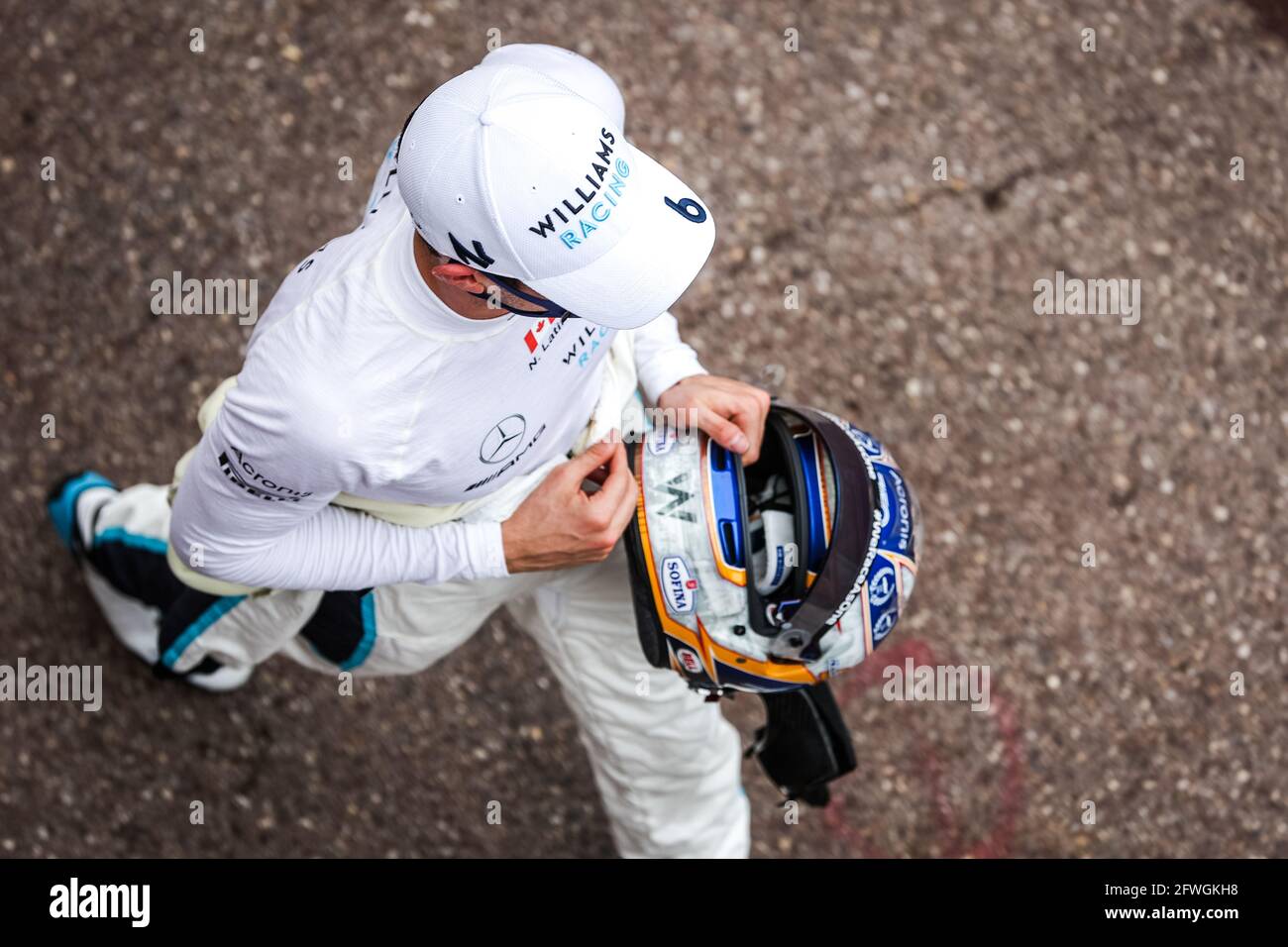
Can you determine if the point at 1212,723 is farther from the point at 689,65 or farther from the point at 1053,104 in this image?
the point at 689,65

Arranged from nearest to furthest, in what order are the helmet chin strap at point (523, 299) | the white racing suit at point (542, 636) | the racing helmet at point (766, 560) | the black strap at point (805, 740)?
the helmet chin strap at point (523, 299), the racing helmet at point (766, 560), the white racing suit at point (542, 636), the black strap at point (805, 740)

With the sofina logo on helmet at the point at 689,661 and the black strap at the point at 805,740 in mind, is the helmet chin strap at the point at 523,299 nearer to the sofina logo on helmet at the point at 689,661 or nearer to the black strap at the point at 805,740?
the sofina logo on helmet at the point at 689,661

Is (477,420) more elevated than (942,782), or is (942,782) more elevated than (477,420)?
(477,420)

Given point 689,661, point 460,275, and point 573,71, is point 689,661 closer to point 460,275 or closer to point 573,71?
point 460,275

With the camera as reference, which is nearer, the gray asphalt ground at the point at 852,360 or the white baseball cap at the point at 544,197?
the white baseball cap at the point at 544,197

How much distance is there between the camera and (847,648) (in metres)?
2.56

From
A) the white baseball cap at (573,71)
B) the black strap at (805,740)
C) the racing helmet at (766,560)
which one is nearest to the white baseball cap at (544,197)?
the white baseball cap at (573,71)

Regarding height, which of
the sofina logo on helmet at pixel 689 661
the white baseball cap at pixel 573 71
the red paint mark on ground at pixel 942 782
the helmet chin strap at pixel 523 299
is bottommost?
the red paint mark on ground at pixel 942 782

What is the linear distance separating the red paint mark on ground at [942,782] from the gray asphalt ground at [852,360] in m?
0.01

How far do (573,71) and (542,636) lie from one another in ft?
4.46

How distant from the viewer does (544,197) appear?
71.6 inches

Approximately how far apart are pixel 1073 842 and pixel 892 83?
2650 millimetres

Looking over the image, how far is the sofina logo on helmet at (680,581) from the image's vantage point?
2.49 m

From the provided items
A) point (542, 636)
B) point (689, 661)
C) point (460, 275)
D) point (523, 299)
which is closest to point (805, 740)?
point (689, 661)
